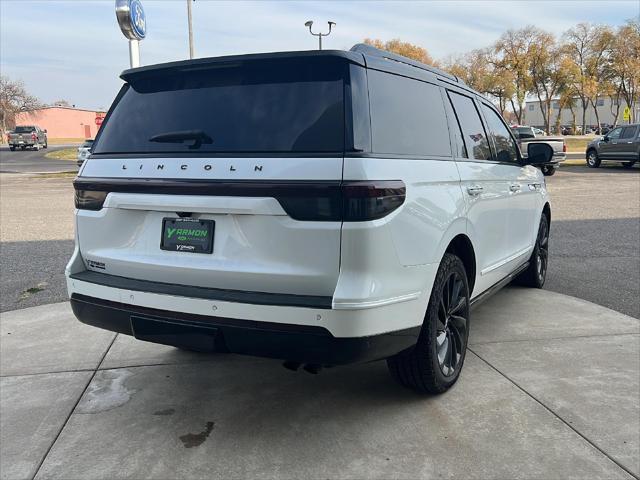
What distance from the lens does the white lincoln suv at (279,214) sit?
8.47ft

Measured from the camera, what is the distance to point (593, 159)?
25156 mm

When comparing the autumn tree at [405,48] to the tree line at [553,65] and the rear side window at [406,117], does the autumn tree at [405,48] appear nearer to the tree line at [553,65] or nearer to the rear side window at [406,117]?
the tree line at [553,65]

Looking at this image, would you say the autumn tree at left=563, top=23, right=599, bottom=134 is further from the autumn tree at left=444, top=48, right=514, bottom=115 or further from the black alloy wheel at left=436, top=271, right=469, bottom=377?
the black alloy wheel at left=436, top=271, right=469, bottom=377

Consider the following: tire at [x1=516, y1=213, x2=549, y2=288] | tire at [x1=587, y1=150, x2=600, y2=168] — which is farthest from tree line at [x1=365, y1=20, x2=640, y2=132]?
tire at [x1=516, y1=213, x2=549, y2=288]

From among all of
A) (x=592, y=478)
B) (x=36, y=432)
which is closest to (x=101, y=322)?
(x=36, y=432)

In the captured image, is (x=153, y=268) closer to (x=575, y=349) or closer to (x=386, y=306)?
(x=386, y=306)

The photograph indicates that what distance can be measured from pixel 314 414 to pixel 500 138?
2.78 metres

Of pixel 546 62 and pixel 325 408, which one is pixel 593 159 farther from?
pixel 546 62

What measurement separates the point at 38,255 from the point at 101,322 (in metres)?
5.39

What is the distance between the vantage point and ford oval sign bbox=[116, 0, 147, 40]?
12.1 metres

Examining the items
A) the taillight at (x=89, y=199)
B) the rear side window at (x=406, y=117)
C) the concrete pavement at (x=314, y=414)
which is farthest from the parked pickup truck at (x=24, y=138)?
the rear side window at (x=406, y=117)

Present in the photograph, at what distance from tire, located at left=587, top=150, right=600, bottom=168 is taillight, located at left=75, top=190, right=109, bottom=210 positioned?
25.5 metres

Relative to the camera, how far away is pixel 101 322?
10.1 ft

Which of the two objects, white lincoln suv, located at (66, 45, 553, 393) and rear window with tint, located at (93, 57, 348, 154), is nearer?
white lincoln suv, located at (66, 45, 553, 393)
